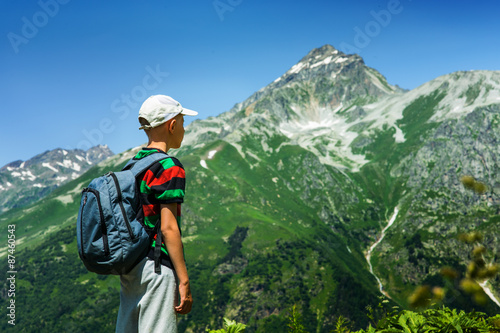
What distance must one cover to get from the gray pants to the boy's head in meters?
2.19

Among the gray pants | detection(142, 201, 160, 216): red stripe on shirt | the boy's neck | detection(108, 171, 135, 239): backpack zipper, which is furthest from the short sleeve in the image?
the gray pants

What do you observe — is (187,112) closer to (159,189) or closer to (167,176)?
(167,176)

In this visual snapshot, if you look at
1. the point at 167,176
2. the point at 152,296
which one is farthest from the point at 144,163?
the point at 152,296

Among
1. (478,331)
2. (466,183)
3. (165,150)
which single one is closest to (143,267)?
(165,150)

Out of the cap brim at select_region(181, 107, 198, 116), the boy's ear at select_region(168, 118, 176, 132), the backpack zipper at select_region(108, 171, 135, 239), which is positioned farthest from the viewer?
the cap brim at select_region(181, 107, 198, 116)

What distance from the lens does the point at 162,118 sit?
6.34 metres

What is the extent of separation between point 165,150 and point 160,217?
1.23m

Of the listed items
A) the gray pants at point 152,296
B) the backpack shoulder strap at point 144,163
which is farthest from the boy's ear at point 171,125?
the gray pants at point 152,296

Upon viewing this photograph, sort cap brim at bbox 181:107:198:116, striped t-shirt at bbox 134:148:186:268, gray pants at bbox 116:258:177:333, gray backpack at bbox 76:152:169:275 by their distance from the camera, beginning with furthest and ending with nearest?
cap brim at bbox 181:107:198:116 < striped t-shirt at bbox 134:148:186:268 < gray pants at bbox 116:258:177:333 < gray backpack at bbox 76:152:169:275

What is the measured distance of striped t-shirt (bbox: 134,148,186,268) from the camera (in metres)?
5.64

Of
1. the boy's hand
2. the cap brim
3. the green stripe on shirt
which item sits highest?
the cap brim

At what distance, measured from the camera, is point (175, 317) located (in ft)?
18.3

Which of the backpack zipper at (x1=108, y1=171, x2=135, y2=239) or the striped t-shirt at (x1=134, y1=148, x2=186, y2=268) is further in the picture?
the striped t-shirt at (x1=134, y1=148, x2=186, y2=268)

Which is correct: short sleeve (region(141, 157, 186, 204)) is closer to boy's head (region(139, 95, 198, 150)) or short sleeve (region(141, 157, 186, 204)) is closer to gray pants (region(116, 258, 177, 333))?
boy's head (region(139, 95, 198, 150))
